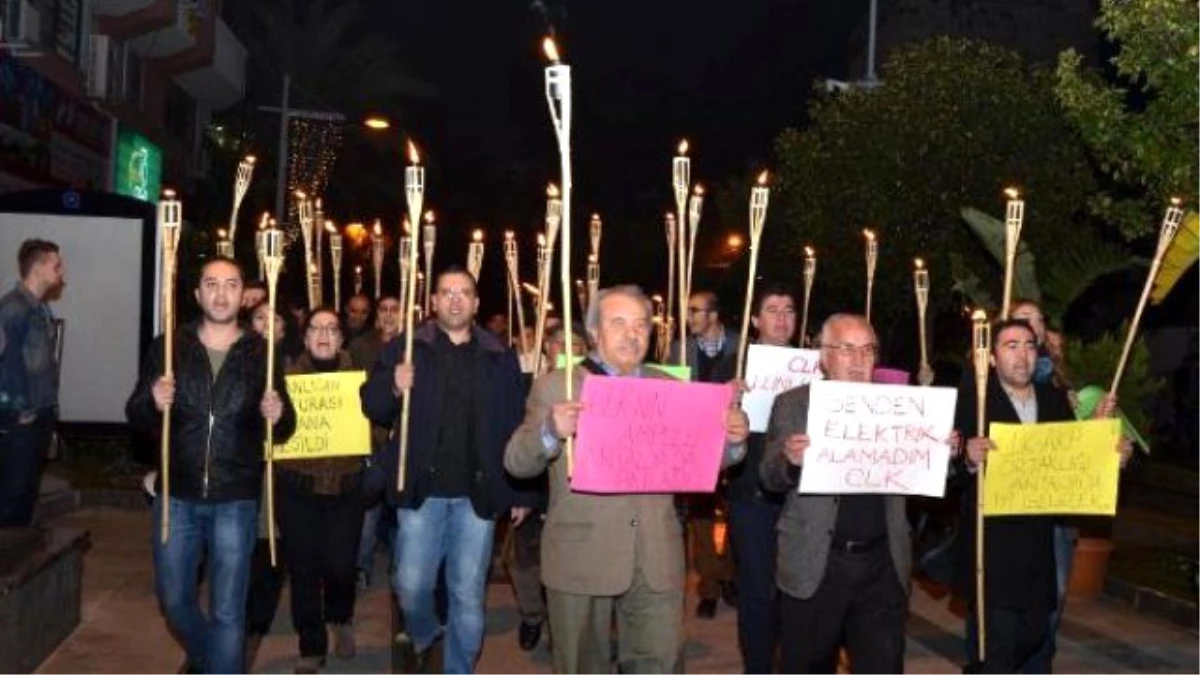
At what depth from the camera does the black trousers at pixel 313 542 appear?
8852 millimetres

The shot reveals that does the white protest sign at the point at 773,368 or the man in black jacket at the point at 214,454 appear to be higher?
the white protest sign at the point at 773,368

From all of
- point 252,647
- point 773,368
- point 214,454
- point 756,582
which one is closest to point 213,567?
point 214,454

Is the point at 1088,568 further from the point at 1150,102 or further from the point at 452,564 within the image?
→ the point at 452,564

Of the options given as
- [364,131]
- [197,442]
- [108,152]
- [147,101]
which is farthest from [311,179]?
[197,442]

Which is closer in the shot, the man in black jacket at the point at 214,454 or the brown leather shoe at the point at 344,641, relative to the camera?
the man in black jacket at the point at 214,454

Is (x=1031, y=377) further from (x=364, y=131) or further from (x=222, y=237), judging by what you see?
(x=364, y=131)

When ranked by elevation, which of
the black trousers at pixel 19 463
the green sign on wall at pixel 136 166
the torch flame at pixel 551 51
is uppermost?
the green sign on wall at pixel 136 166

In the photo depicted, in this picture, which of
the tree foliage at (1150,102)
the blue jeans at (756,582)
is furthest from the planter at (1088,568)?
the blue jeans at (756,582)

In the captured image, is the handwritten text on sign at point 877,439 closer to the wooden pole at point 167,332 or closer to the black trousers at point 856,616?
the black trousers at point 856,616

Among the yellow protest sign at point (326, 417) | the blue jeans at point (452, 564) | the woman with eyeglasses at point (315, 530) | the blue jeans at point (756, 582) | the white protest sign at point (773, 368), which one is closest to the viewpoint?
the blue jeans at point (452, 564)

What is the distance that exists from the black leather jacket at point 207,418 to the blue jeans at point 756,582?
233 centimetres

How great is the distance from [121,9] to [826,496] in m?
23.2

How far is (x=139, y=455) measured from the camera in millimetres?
8500

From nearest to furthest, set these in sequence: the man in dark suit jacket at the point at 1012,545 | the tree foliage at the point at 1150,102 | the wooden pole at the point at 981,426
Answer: the wooden pole at the point at 981,426 → the man in dark suit jacket at the point at 1012,545 → the tree foliage at the point at 1150,102
